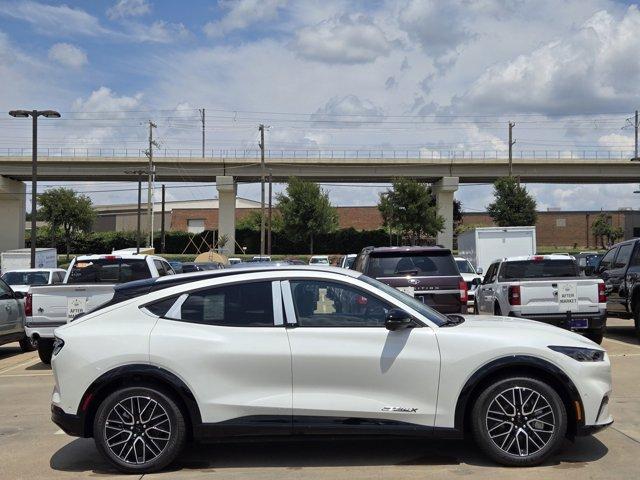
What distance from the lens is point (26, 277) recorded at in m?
22.7

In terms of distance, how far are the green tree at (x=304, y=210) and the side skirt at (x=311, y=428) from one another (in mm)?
56686

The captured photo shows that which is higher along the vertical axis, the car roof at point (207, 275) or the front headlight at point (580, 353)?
the car roof at point (207, 275)

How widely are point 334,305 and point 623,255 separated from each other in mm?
10668

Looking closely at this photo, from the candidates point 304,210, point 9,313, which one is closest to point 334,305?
point 9,313

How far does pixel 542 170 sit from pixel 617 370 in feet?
188

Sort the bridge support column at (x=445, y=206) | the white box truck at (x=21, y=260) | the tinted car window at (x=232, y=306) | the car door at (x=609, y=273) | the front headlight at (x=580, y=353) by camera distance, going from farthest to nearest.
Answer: the bridge support column at (x=445, y=206) → the white box truck at (x=21, y=260) → the car door at (x=609, y=273) → the tinted car window at (x=232, y=306) → the front headlight at (x=580, y=353)

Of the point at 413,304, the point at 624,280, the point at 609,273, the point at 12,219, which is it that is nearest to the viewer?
the point at 413,304

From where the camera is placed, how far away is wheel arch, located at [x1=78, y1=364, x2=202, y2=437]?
564cm

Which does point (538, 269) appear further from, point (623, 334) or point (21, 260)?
point (21, 260)

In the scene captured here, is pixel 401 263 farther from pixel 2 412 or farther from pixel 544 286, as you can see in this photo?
pixel 2 412

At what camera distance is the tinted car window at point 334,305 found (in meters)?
5.77

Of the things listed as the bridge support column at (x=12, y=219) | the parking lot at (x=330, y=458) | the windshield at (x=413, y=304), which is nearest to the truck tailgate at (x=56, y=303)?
the parking lot at (x=330, y=458)

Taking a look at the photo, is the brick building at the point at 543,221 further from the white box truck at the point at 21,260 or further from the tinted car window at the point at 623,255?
the tinted car window at the point at 623,255

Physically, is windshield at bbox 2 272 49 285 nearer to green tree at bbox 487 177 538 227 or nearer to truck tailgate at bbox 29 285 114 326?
truck tailgate at bbox 29 285 114 326
